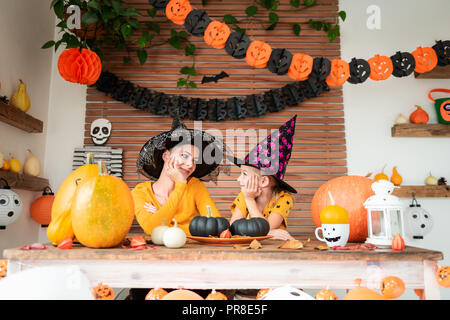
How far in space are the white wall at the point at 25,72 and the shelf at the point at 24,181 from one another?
0.11 metres

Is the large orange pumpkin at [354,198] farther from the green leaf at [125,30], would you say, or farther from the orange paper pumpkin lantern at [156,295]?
the green leaf at [125,30]

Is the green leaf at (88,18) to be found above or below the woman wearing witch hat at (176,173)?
above

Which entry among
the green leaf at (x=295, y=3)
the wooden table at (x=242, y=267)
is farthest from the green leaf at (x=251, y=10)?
the wooden table at (x=242, y=267)

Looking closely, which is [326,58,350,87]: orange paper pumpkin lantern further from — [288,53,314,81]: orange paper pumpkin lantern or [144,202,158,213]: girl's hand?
[144,202,158,213]: girl's hand

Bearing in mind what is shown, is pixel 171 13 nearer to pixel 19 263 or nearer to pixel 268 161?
pixel 268 161

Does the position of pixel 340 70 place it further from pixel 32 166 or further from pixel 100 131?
pixel 32 166

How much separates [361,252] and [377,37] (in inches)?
124

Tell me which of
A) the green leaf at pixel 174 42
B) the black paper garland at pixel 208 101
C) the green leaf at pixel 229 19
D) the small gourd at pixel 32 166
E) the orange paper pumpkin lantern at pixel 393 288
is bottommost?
the orange paper pumpkin lantern at pixel 393 288

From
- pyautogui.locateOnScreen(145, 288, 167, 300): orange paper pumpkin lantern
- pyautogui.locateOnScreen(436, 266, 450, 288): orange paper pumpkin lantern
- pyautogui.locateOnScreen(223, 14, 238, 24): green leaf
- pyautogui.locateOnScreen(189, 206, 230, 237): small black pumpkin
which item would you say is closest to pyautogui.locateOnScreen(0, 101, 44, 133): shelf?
pyautogui.locateOnScreen(189, 206, 230, 237): small black pumpkin

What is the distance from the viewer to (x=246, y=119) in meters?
3.37

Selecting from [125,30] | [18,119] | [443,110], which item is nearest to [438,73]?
[443,110]

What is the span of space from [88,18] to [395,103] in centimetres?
289

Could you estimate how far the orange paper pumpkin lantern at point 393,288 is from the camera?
0.90 meters
